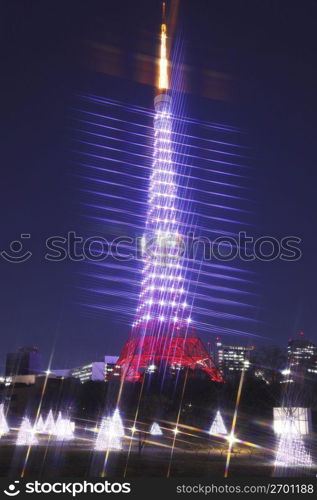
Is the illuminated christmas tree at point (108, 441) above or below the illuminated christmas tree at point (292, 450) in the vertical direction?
below

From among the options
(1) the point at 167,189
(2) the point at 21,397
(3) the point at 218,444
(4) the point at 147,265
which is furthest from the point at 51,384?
(3) the point at 218,444

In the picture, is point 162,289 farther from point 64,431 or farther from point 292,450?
point 292,450

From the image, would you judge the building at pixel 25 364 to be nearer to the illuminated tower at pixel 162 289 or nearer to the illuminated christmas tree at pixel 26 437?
the illuminated tower at pixel 162 289

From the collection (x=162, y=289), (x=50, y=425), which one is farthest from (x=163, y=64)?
(x=50, y=425)

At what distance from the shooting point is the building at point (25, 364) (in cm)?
6594

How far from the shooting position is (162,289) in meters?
44.6

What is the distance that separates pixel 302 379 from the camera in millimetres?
28672

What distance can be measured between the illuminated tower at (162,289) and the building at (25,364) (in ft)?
96.9

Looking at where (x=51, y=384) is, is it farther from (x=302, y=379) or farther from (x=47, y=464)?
(x=47, y=464)

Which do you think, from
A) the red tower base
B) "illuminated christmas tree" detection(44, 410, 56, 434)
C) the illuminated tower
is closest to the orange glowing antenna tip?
the illuminated tower

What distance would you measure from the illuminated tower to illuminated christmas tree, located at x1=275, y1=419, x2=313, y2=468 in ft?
74.1

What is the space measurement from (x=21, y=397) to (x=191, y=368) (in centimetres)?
1797

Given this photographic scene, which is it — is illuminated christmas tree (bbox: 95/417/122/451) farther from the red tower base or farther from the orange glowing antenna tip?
the orange glowing antenna tip

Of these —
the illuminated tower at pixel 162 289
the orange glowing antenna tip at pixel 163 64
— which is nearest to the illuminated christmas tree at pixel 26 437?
the illuminated tower at pixel 162 289
